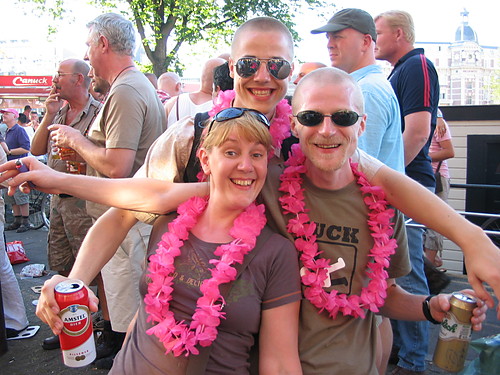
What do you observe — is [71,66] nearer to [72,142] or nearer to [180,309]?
[72,142]

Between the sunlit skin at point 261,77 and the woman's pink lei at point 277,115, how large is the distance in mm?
64

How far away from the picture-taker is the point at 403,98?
128 inches

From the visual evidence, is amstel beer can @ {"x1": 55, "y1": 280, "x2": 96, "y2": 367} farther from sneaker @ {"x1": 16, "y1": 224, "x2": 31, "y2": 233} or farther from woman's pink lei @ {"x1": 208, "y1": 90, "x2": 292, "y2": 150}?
sneaker @ {"x1": 16, "y1": 224, "x2": 31, "y2": 233}

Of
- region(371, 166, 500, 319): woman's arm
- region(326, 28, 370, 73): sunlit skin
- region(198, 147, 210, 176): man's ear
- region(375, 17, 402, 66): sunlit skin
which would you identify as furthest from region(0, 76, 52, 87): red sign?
region(371, 166, 500, 319): woman's arm

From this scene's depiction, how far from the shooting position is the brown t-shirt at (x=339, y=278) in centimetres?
174

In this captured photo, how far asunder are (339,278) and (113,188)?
3.41 feet

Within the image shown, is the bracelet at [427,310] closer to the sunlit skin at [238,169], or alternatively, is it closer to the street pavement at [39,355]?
the sunlit skin at [238,169]

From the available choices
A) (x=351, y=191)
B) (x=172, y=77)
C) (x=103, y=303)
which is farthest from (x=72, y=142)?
(x=172, y=77)

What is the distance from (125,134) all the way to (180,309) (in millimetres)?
1543

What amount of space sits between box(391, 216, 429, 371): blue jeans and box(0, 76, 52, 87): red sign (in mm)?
27179

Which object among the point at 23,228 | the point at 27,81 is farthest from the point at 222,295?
the point at 27,81

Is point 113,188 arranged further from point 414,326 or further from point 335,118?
point 414,326

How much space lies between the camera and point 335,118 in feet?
5.80

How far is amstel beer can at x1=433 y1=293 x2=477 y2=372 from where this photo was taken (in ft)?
5.42
